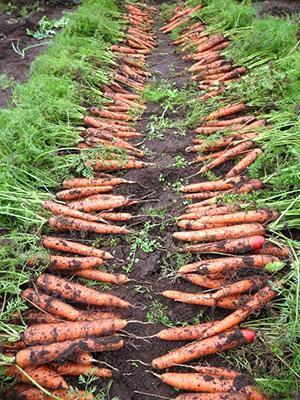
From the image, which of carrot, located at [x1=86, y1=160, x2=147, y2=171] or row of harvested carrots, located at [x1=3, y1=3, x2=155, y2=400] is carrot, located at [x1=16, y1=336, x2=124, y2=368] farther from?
carrot, located at [x1=86, y1=160, x2=147, y2=171]

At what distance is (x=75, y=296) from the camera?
2961 millimetres

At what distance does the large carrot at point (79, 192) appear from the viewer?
3.77 metres

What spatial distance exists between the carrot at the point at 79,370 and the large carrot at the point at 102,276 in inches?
27.3

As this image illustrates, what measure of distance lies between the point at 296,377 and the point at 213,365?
1.80ft

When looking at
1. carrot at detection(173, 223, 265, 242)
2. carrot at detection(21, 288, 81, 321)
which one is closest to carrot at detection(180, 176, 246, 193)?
carrot at detection(173, 223, 265, 242)

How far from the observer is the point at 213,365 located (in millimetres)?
2609

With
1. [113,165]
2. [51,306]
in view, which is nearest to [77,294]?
[51,306]

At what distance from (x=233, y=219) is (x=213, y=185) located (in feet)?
1.97

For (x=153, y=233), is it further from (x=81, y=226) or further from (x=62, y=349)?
(x=62, y=349)

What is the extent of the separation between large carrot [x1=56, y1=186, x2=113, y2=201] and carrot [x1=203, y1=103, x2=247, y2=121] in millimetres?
1686

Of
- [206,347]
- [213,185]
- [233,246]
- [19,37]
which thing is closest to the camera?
[206,347]

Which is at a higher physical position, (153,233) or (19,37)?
(19,37)

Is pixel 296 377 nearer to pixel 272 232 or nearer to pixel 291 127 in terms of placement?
pixel 272 232

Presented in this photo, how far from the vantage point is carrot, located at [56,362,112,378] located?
8.43ft
